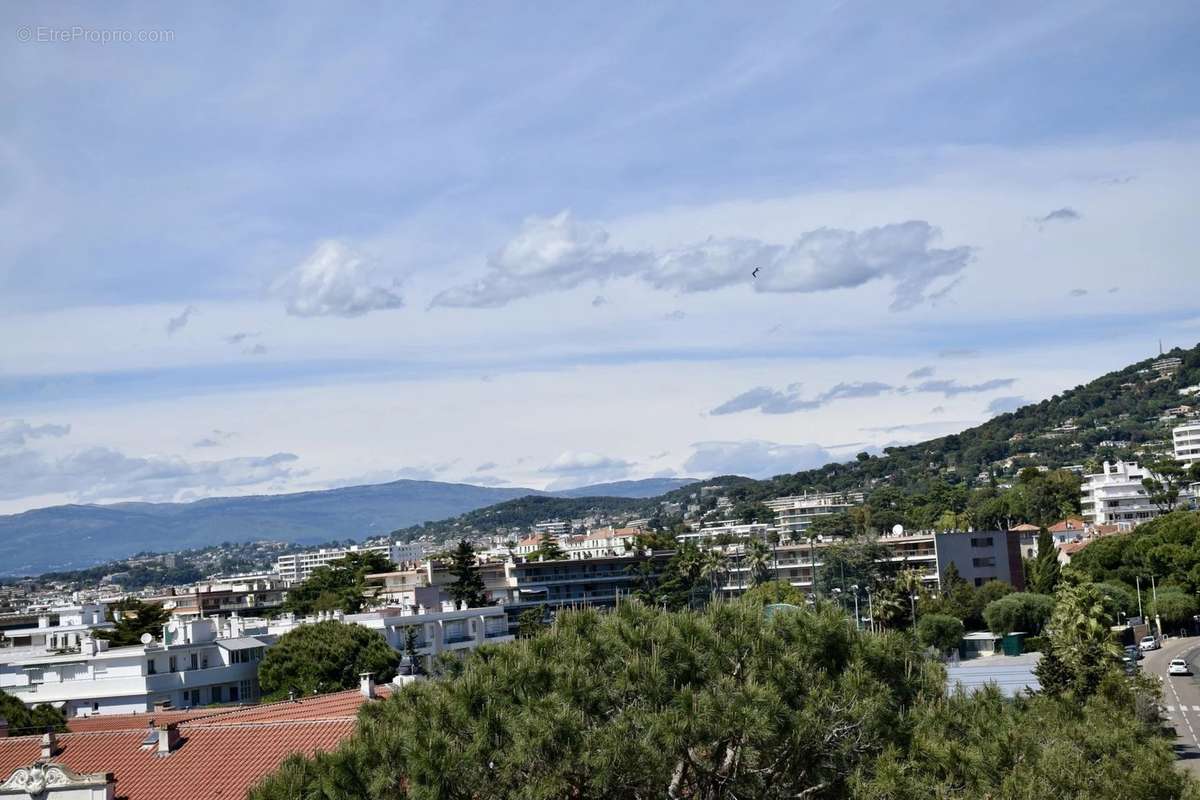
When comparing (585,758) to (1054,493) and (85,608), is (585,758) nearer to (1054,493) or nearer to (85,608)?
(85,608)

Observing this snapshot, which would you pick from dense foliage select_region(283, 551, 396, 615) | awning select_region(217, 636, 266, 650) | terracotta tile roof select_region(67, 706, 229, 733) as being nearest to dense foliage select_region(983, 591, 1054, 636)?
awning select_region(217, 636, 266, 650)

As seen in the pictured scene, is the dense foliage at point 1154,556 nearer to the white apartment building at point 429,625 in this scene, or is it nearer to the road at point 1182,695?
the road at point 1182,695

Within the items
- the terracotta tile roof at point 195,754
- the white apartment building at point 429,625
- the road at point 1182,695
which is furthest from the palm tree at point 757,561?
the terracotta tile roof at point 195,754

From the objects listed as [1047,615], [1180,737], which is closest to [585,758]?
[1180,737]

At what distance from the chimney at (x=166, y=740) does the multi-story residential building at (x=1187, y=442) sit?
18380 centimetres

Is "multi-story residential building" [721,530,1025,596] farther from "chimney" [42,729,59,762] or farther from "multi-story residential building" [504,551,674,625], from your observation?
"chimney" [42,729,59,762]

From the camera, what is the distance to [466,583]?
4129 inches

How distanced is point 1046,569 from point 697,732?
86331 millimetres

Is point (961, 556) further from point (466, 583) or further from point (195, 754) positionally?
point (195, 754)

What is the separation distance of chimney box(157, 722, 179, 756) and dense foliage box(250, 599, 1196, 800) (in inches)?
448

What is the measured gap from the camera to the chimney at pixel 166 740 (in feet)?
97.7

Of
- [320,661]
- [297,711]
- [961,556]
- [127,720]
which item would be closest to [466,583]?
[961,556]

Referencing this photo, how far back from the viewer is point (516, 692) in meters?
19.1

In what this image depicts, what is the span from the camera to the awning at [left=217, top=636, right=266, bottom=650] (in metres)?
62.4
